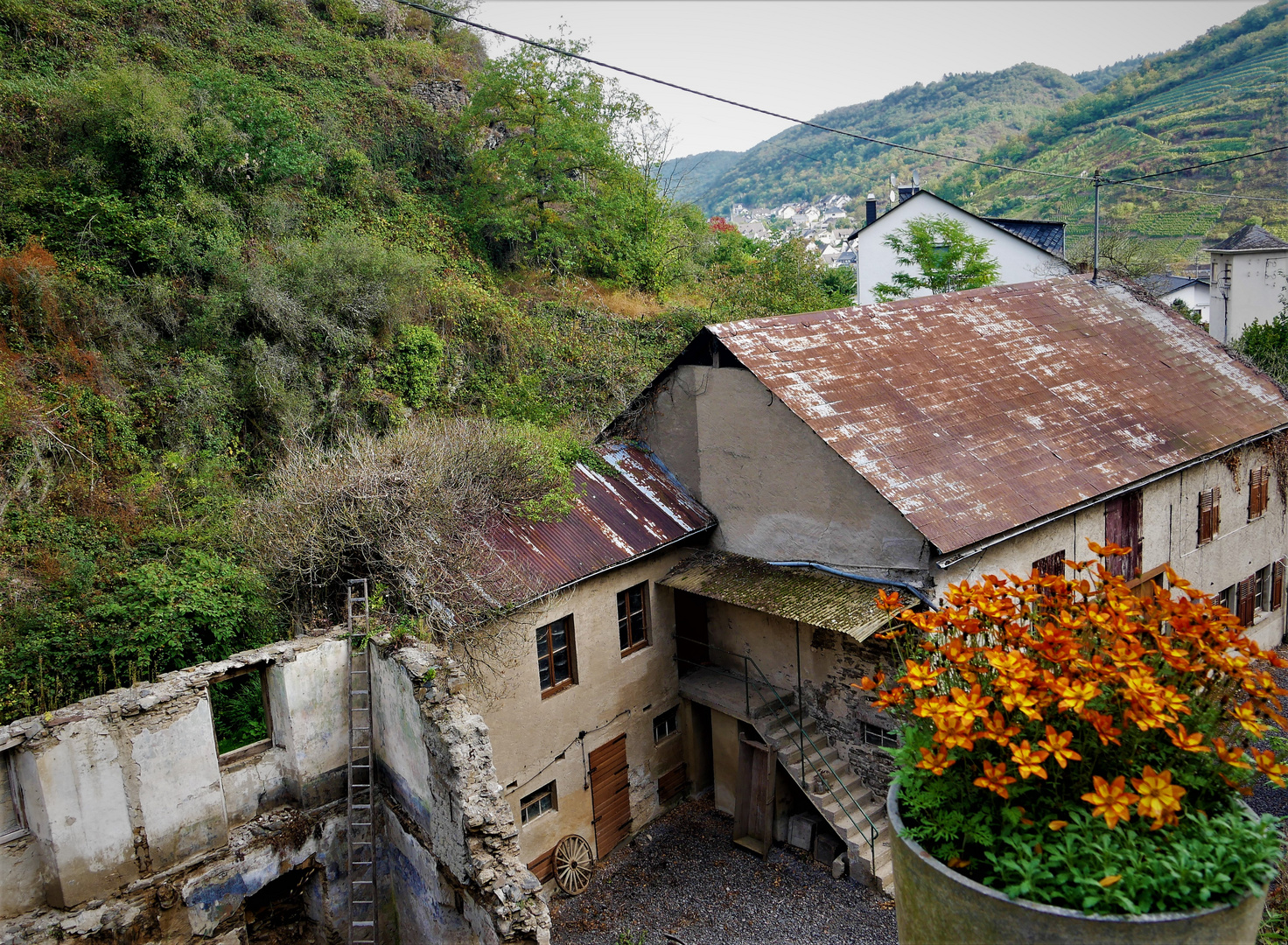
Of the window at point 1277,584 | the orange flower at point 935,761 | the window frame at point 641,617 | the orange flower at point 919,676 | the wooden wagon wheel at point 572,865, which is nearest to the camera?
the orange flower at point 935,761

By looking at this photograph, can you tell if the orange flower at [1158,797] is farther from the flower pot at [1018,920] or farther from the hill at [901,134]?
the hill at [901,134]

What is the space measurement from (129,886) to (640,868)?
7103 mm

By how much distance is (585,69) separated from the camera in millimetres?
26375

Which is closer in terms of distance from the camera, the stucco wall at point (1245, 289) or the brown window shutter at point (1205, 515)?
the brown window shutter at point (1205, 515)

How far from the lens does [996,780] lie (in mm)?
4500

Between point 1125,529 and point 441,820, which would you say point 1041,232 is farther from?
point 441,820

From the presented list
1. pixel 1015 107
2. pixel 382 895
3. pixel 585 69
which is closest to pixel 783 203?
pixel 1015 107

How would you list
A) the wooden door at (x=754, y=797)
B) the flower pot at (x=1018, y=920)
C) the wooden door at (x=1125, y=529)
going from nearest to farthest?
the flower pot at (x=1018, y=920)
the wooden door at (x=754, y=797)
the wooden door at (x=1125, y=529)

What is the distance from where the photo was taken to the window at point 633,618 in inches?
530

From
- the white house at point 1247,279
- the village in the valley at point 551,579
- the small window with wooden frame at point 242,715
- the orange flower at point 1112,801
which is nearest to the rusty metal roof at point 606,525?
→ the village in the valley at point 551,579

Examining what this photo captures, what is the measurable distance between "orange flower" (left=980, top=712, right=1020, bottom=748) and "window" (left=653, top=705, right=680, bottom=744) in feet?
32.7

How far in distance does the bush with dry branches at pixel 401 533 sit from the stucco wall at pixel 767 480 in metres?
3.41

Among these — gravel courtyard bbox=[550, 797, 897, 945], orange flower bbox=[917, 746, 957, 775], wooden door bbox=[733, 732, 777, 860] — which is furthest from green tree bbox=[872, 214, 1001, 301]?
orange flower bbox=[917, 746, 957, 775]

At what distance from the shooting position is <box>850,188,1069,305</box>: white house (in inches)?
1200
